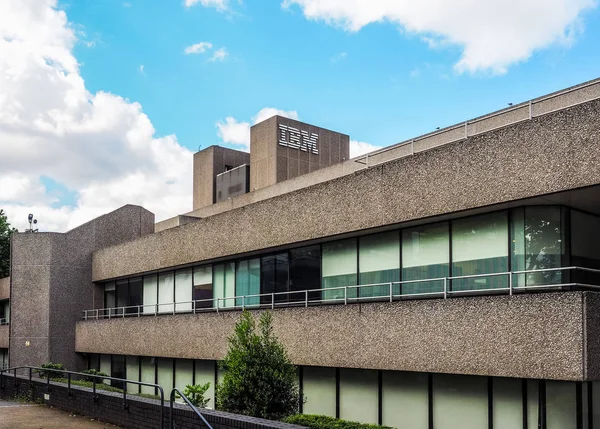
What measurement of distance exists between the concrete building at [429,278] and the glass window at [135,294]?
2.96 m

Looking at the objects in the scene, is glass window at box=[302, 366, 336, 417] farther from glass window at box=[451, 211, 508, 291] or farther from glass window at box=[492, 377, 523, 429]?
glass window at box=[492, 377, 523, 429]

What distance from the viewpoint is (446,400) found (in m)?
16.8

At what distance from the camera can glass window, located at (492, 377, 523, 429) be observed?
1530 centimetres

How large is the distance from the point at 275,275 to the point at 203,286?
201 inches

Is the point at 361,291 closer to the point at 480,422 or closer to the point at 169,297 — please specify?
the point at 480,422

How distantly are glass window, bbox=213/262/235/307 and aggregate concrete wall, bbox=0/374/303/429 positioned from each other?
20.8 feet

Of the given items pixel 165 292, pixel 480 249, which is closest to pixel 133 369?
pixel 165 292

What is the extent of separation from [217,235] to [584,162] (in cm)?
1452

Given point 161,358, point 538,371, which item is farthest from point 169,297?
point 538,371

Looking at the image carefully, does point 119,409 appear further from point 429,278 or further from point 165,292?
point 165,292

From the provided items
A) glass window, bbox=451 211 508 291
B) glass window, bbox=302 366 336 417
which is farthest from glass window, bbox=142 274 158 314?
glass window, bbox=451 211 508 291

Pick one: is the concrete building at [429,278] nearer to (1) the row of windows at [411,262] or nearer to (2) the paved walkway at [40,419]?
(1) the row of windows at [411,262]

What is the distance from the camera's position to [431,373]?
17.3m

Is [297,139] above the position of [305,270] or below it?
above
